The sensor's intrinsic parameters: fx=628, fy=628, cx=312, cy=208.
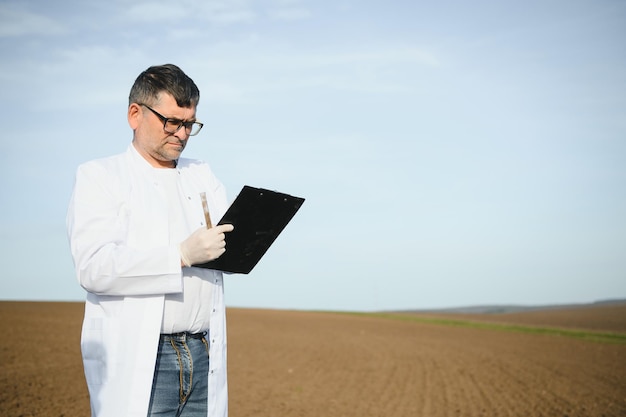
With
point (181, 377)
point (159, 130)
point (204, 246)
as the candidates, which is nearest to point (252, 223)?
point (204, 246)

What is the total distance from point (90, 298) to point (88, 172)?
1.85 ft

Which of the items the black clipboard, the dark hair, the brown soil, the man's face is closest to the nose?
the man's face

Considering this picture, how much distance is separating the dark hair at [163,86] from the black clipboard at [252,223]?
0.58 meters

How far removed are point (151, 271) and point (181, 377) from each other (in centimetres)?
50

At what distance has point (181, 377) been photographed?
2785 mm

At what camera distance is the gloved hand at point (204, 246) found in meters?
2.67

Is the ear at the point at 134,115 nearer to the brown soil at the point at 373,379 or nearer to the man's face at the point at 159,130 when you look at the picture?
the man's face at the point at 159,130

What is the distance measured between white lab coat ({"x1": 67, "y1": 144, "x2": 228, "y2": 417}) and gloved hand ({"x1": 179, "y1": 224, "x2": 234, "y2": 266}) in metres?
0.06

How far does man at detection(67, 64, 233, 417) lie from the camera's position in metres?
2.64

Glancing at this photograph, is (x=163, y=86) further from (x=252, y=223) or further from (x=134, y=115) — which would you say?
(x=252, y=223)

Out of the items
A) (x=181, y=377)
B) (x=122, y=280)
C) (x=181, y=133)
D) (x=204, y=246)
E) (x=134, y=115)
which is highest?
(x=134, y=115)

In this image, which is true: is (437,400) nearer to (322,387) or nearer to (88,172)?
(322,387)

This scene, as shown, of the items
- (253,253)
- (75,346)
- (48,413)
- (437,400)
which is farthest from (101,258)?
(75,346)

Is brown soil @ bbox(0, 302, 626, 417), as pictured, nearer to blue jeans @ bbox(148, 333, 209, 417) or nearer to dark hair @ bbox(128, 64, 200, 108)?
blue jeans @ bbox(148, 333, 209, 417)
